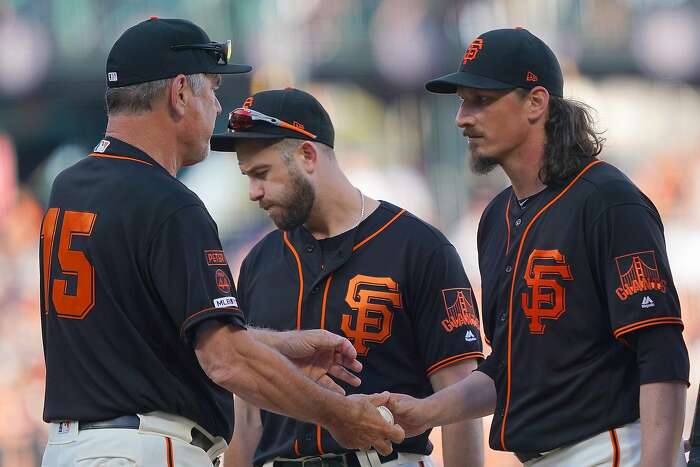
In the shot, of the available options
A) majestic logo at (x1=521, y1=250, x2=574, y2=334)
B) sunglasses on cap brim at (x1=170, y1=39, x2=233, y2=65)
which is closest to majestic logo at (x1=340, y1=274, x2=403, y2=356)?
majestic logo at (x1=521, y1=250, x2=574, y2=334)

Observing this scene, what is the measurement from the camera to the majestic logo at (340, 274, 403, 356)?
409 centimetres

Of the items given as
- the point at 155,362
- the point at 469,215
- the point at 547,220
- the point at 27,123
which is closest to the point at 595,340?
the point at 547,220

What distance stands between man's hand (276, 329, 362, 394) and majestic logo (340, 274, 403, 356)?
0.45 feet

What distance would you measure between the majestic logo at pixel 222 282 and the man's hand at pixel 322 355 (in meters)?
0.60

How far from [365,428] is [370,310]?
0.50m

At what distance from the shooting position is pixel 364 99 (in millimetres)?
8859

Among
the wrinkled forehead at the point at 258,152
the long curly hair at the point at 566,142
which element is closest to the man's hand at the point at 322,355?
the wrinkled forehead at the point at 258,152

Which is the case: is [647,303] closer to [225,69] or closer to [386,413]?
[386,413]

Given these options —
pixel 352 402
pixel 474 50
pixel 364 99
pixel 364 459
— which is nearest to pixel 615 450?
pixel 352 402

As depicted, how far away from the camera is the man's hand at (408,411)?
12.7ft

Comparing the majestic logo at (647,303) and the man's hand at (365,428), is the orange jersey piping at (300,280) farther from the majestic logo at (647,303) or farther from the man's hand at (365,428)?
the majestic logo at (647,303)

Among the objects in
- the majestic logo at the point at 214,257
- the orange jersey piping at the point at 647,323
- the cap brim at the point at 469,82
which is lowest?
the orange jersey piping at the point at 647,323

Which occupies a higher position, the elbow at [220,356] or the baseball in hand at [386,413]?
the elbow at [220,356]

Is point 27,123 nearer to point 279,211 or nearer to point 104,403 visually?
point 279,211
